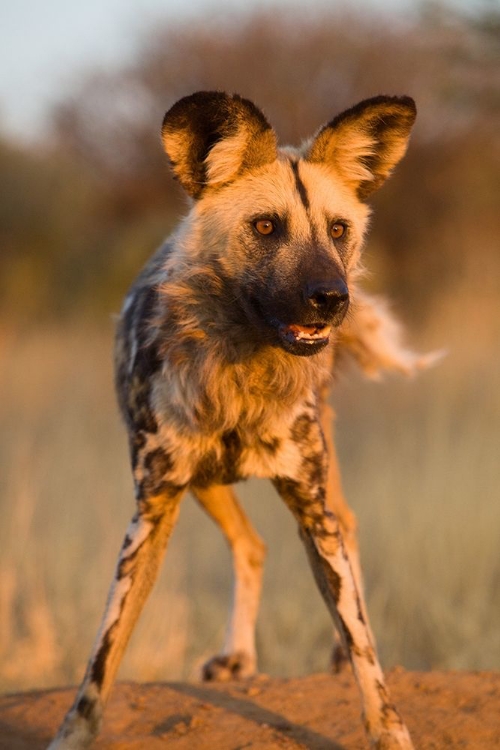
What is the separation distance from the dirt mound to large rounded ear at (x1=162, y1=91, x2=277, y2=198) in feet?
4.31

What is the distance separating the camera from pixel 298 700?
2.84 metres

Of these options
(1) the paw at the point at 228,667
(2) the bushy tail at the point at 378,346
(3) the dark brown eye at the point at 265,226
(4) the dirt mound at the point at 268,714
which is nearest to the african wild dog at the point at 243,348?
(3) the dark brown eye at the point at 265,226

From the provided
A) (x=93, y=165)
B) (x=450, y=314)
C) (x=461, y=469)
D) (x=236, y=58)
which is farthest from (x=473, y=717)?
(x=93, y=165)

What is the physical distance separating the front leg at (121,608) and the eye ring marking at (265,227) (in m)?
0.66

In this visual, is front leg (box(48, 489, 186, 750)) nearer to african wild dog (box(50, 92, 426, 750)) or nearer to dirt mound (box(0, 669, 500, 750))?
african wild dog (box(50, 92, 426, 750))

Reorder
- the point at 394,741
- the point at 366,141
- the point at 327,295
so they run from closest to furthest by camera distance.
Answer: the point at 327,295 < the point at 394,741 < the point at 366,141

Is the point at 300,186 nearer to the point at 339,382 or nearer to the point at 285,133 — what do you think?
the point at 339,382

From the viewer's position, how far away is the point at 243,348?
2543mm

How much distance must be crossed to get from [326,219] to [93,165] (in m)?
12.3

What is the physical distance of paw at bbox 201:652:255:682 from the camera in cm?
338

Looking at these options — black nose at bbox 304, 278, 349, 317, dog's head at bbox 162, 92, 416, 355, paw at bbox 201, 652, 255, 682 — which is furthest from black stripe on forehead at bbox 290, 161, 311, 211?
paw at bbox 201, 652, 255, 682

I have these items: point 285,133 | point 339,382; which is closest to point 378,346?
point 339,382

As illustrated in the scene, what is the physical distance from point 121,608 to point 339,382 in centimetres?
171

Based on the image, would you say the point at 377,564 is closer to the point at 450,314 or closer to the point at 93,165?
the point at 450,314
